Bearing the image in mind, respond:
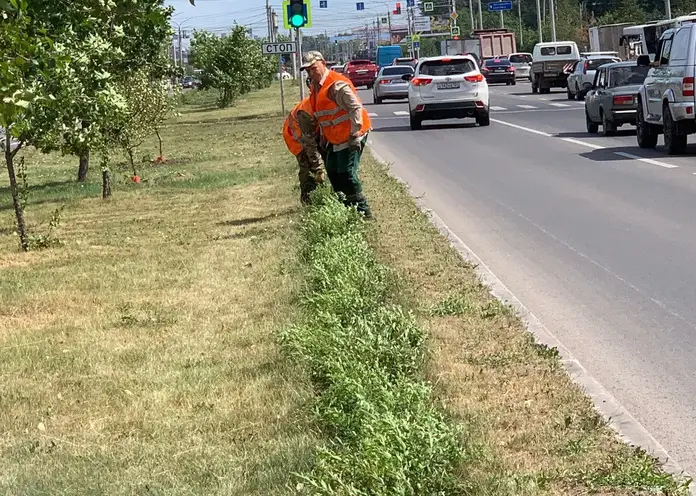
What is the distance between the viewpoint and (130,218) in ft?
58.5

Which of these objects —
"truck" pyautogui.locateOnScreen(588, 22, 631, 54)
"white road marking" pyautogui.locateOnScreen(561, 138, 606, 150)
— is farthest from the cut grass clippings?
"truck" pyautogui.locateOnScreen(588, 22, 631, 54)

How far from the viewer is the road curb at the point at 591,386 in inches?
224

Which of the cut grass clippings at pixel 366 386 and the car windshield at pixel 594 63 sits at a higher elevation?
the car windshield at pixel 594 63

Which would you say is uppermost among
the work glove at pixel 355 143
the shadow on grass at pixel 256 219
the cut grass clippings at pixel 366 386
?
the work glove at pixel 355 143

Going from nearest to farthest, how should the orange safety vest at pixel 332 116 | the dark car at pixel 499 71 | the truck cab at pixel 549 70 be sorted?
the orange safety vest at pixel 332 116 < the truck cab at pixel 549 70 < the dark car at pixel 499 71

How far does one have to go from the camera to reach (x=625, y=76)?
91.1ft

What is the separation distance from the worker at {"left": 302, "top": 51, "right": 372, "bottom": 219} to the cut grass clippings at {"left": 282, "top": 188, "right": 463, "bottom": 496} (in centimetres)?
295

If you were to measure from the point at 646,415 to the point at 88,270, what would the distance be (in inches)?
289

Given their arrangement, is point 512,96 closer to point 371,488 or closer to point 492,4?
point 371,488

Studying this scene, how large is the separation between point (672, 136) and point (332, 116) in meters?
9.19

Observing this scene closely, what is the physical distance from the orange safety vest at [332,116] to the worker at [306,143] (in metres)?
0.27

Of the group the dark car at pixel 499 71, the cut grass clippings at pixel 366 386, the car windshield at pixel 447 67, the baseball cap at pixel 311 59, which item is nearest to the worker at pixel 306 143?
the baseball cap at pixel 311 59

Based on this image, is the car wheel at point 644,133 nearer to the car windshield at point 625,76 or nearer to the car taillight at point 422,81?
the car windshield at point 625,76

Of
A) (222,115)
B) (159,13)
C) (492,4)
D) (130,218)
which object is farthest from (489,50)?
(159,13)
